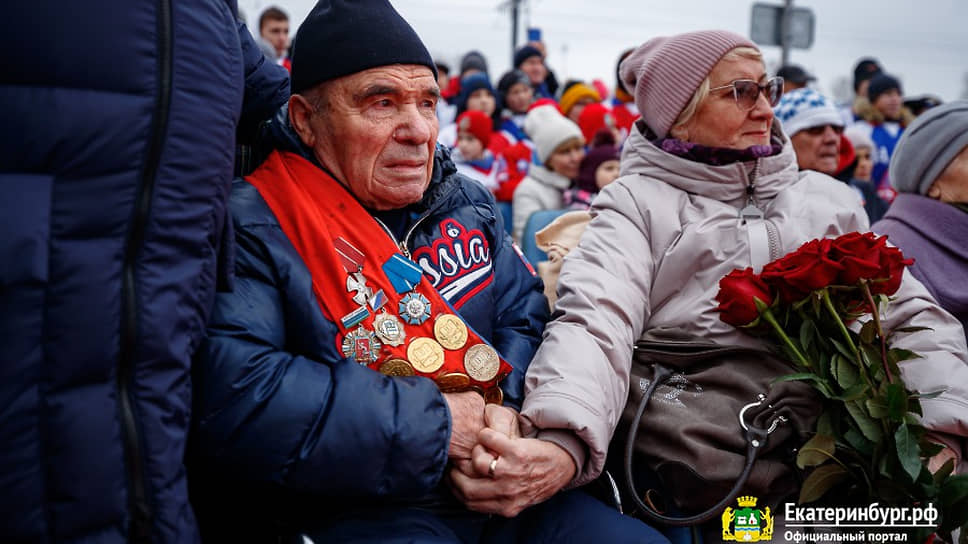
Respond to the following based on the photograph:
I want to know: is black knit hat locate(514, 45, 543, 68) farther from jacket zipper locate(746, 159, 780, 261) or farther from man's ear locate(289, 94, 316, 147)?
man's ear locate(289, 94, 316, 147)

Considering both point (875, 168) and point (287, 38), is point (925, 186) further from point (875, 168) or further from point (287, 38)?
point (287, 38)

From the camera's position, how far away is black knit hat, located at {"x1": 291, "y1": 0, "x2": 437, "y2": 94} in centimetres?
192

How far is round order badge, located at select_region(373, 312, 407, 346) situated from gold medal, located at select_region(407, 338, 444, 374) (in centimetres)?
3

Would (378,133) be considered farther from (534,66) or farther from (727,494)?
(534,66)

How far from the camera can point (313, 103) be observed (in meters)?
2.01

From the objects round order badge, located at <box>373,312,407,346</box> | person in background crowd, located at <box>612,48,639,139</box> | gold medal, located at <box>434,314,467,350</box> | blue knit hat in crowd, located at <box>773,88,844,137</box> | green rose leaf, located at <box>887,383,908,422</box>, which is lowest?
person in background crowd, located at <box>612,48,639,139</box>

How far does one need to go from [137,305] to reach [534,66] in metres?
8.33

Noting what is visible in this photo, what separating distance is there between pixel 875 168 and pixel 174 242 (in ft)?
24.6

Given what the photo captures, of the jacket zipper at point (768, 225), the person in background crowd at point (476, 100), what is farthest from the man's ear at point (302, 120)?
the person in background crowd at point (476, 100)

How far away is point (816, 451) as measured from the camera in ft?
6.43

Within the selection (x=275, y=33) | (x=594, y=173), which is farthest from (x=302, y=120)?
(x=275, y=33)

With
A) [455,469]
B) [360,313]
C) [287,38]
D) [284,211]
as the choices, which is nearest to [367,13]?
[284,211]

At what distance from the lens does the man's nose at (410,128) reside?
1.98m

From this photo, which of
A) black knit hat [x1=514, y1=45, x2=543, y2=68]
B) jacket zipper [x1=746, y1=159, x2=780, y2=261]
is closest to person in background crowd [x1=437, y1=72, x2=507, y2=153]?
black knit hat [x1=514, y1=45, x2=543, y2=68]
